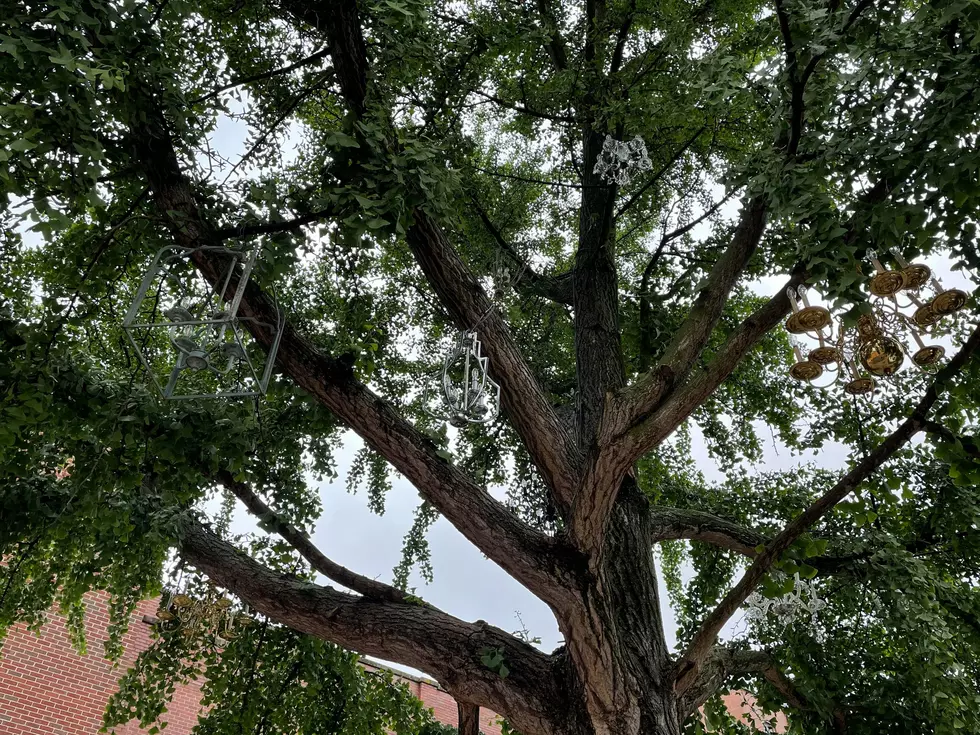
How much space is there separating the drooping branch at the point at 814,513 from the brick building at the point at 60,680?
4.13 metres

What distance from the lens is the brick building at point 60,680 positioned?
7699 millimetres

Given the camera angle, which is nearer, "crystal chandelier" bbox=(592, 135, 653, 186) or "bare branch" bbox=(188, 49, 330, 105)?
"bare branch" bbox=(188, 49, 330, 105)

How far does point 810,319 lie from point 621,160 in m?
2.86

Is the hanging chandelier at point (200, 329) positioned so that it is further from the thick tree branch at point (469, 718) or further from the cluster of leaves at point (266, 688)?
the thick tree branch at point (469, 718)

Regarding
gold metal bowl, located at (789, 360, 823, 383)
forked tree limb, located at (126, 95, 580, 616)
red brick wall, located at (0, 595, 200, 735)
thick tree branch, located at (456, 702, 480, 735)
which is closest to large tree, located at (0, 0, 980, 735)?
forked tree limb, located at (126, 95, 580, 616)

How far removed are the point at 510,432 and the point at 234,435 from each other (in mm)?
3134

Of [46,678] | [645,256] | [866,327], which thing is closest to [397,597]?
[866,327]

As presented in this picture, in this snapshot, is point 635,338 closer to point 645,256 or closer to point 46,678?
point 645,256

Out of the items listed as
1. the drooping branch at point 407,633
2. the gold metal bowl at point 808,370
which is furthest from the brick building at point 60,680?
the gold metal bowl at point 808,370

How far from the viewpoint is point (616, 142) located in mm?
5234

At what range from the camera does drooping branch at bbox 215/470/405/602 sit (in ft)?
15.9

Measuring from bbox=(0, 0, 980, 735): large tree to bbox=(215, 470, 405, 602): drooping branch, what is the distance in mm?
20

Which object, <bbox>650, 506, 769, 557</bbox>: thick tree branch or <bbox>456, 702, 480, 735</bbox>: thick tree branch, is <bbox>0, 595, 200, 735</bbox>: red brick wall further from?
<bbox>650, 506, 769, 557</bbox>: thick tree branch

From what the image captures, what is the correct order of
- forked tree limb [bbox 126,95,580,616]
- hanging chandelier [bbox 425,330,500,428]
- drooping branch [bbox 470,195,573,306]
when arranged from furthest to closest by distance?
drooping branch [bbox 470,195,573,306]
forked tree limb [bbox 126,95,580,616]
hanging chandelier [bbox 425,330,500,428]
